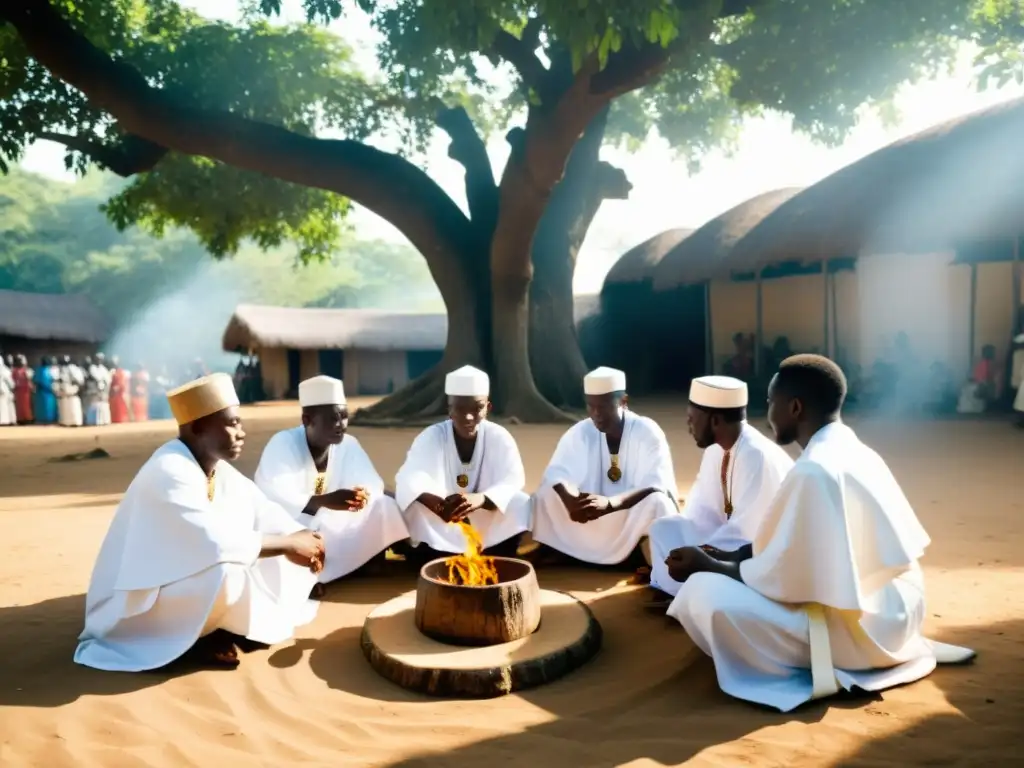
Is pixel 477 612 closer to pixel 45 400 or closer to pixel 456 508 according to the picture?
pixel 456 508

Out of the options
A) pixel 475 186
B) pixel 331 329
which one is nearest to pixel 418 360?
pixel 331 329

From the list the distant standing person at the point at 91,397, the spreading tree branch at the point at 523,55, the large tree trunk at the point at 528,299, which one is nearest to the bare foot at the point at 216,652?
the spreading tree branch at the point at 523,55

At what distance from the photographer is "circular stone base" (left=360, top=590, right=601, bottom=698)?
3.61 m

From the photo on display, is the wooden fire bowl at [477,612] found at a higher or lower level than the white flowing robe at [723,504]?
lower

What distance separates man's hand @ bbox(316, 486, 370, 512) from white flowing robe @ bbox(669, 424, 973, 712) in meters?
2.36

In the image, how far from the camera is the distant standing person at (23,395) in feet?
69.4

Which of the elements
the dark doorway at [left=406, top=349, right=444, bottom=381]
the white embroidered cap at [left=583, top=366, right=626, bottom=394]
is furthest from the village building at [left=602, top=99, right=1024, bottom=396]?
the dark doorway at [left=406, top=349, right=444, bottom=381]

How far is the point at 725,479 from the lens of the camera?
4844 millimetres

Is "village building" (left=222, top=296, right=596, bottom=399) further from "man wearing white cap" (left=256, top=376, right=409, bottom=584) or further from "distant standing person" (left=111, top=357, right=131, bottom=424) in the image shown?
"man wearing white cap" (left=256, top=376, right=409, bottom=584)

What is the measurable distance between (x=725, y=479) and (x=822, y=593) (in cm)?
152

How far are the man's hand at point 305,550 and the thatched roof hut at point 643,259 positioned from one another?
61.4 ft

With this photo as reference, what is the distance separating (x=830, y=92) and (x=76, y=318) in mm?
23619

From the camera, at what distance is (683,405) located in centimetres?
1945

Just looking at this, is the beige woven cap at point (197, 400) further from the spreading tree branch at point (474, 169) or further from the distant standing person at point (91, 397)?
the distant standing person at point (91, 397)
